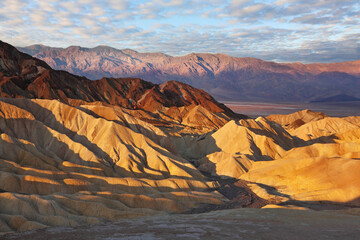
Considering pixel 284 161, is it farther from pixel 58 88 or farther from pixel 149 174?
pixel 58 88

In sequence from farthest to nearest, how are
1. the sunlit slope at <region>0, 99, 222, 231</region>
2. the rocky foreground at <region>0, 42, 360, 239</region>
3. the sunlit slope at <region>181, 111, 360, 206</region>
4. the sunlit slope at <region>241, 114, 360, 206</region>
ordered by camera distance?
the sunlit slope at <region>181, 111, 360, 206</region>
the sunlit slope at <region>241, 114, 360, 206</region>
the sunlit slope at <region>0, 99, 222, 231</region>
the rocky foreground at <region>0, 42, 360, 239</region>

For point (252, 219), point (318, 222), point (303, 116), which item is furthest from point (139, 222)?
point (303, 116)

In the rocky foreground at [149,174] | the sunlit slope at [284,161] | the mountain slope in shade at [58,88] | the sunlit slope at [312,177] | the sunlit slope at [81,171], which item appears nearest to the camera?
the rocky foreground at [149,174]

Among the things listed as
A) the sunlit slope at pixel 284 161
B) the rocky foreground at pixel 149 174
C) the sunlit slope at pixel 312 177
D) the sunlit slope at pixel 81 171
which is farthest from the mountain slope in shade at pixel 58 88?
the sunlit slope at pixel 312 177

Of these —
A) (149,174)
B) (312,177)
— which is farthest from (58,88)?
(312,177)

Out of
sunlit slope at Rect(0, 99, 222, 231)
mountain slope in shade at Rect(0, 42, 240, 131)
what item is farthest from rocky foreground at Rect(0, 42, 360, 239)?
mountain slope in shade at Rect(0, 42, 240, 131)

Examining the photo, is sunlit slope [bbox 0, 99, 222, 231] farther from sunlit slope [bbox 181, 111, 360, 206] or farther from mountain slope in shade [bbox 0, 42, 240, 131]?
mountain slope in shade [bbox 0, 42, 240, 131]

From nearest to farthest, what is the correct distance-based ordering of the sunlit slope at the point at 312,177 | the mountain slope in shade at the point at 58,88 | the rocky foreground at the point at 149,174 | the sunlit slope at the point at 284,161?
the rocky foreground at the point at 149,174, the sunlit slope at the point at 312,177, the sunlit slope at the point at 284,161, the mountain slope in shade at the point at 58,88

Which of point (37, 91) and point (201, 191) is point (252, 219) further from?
point (37, 91)

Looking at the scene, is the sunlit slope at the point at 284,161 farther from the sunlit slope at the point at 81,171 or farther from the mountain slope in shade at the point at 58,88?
the mountain slope in shade at the point at 58,88
